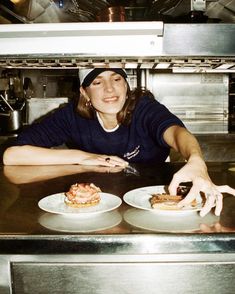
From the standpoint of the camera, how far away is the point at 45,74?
565cm

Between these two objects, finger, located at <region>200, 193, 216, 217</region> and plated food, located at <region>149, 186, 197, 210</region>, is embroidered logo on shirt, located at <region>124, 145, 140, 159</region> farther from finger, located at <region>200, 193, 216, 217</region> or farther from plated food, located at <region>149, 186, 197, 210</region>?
finger, located at <region>200, 193, 216, 217</region>

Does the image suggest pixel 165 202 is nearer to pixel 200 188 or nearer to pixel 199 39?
pixel 200 188

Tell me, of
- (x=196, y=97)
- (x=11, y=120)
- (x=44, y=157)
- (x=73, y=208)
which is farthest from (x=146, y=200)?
(x=196, y=97)

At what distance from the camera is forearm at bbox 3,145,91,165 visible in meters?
2.01

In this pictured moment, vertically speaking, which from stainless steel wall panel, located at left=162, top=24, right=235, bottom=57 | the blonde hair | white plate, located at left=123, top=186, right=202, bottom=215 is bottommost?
white plate, located at left=123, top=186, right=202, bottom=215

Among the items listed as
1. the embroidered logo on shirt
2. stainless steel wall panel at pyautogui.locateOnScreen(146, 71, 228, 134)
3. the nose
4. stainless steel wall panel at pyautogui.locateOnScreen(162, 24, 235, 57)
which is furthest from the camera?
stainless steel wall panel at pyautogui.locateOnScreen(146, 71, 228, 134)

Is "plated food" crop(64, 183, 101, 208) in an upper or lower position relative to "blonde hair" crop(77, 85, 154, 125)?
lower

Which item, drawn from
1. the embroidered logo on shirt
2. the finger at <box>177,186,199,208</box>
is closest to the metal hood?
the finger at <box>177,186,199,208</box>

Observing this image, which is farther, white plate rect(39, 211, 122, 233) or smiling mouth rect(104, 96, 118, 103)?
smiling mouth rect(104, 96, 118, 103)

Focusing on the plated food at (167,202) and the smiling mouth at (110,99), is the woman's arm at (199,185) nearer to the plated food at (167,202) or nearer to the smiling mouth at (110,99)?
the plated food at (167,202)

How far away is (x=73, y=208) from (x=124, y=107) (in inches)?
44.2

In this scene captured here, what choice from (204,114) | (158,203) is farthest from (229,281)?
(204,114)

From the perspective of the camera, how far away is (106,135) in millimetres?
2230

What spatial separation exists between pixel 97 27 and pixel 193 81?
3.46 m
